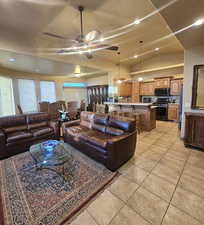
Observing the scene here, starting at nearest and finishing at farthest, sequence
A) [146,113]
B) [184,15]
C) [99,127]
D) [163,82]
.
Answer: [184,15]
[99,127]
[146,113]
[163,82]

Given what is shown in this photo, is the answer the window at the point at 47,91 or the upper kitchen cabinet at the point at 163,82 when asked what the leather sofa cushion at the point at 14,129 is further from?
the upper kitchen cabinet at the point at 163,82

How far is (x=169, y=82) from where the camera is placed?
606cm

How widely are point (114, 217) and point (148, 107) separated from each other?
3.87 m

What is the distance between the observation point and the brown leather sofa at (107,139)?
2225 millimetres

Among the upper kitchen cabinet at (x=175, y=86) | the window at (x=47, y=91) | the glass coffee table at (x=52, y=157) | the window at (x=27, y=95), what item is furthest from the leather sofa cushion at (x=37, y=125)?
the upper kitchen cabinet at (x=175, y=86)

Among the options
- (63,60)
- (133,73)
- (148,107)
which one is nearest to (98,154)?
(148,107)

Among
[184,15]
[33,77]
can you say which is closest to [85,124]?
[184,15]

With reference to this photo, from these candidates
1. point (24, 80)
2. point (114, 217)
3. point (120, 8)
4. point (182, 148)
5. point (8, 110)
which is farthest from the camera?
point (24, 80)

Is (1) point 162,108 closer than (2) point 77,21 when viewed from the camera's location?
No

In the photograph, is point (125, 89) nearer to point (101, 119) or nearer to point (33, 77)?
point (101, 119)

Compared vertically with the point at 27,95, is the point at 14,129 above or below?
below

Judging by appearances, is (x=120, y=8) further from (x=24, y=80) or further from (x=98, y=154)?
(x=24, y=80)

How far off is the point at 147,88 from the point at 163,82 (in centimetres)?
92

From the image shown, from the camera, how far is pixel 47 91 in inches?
298
